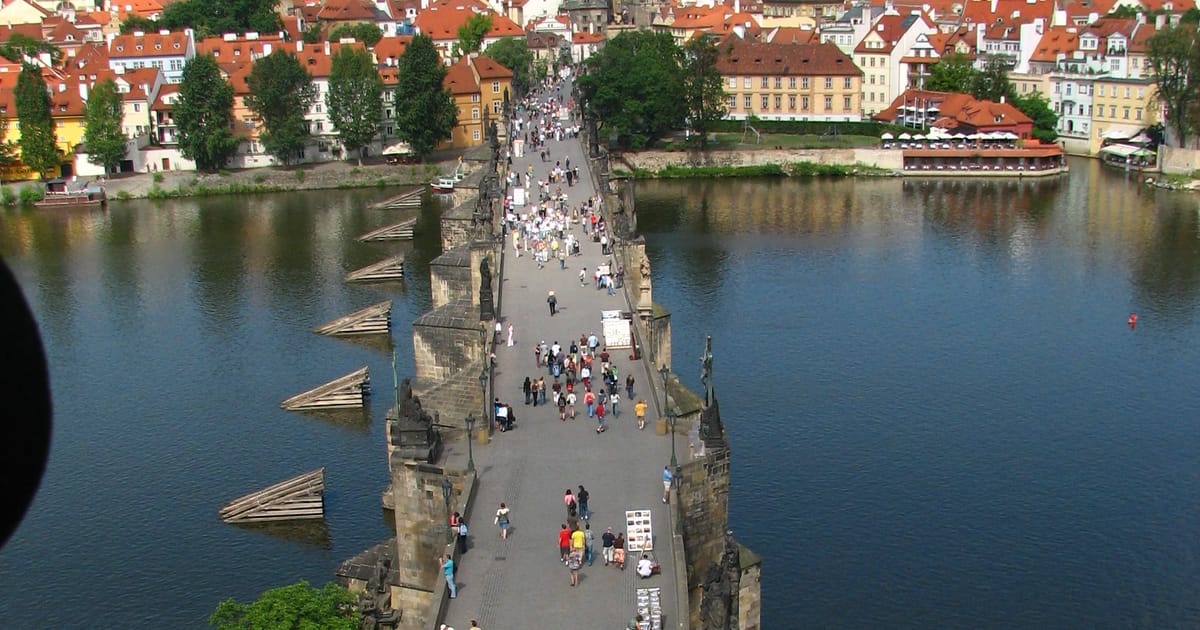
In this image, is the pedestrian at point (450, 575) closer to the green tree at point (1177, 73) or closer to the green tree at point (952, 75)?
the green tree at point (1177, 73)

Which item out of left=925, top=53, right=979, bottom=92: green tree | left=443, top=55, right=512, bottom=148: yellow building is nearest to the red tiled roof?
left=925, top=53, right=979, bottom=92: green tree

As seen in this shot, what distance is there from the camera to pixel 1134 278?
67.2m

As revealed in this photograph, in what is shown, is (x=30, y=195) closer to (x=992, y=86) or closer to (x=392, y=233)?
(x=392, y=233)

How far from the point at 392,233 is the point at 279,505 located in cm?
4478

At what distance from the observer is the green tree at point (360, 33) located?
449 ft

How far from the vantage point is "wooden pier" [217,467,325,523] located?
132ft

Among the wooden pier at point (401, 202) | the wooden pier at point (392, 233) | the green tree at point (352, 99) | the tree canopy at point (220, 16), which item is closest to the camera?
the wooden pier at point (392, 233)

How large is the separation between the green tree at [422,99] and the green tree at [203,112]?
46.5 feet

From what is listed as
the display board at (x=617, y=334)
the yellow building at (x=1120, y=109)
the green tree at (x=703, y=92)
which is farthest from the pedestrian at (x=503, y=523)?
the yellow building at (x=1120, y=109)

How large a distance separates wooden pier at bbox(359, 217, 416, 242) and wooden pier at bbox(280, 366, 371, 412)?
32.6m

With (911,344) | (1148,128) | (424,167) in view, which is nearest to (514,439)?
(911,344)

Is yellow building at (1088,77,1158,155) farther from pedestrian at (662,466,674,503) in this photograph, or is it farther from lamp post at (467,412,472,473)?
pedestrian at (662,466,674,503)

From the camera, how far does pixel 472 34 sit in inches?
5605

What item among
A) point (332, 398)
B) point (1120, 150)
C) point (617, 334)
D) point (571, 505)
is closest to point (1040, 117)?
point (1120, 150)
